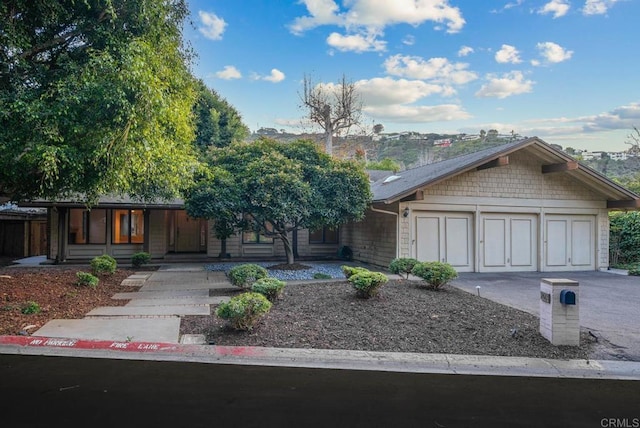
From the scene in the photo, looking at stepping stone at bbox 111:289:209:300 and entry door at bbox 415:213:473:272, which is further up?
entry door at bbox 415:213:473:272

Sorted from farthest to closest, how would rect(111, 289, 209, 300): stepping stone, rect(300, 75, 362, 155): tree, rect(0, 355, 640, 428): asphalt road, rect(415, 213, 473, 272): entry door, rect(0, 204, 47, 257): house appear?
rect(300, 75, 362, 155): tree, rect(0, 204, 47, 257): house, rect(415, 213, 473, 272): entry door, rect(111, 289, 209, 300): stepping stone, rect(0, 355, 640, 428): asphalt road

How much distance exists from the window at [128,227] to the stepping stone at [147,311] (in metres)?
9.91

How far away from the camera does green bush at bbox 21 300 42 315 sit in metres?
6.84

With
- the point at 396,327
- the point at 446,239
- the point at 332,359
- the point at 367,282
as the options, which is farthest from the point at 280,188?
the point at 332,359

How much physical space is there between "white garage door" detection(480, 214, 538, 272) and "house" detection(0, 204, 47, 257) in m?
20.4

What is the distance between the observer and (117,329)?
20.3 ft

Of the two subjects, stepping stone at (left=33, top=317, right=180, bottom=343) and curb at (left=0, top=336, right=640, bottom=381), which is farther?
stepping stone at (left=33, top=317, right=180, bottom=343)

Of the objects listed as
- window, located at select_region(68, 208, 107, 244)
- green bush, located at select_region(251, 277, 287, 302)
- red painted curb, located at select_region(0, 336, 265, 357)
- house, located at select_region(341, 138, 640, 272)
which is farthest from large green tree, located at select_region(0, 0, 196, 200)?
window, located at select_region(68, 208, 107, 244)

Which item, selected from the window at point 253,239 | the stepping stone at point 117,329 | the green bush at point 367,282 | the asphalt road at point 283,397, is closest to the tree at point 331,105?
the window at point 253,239

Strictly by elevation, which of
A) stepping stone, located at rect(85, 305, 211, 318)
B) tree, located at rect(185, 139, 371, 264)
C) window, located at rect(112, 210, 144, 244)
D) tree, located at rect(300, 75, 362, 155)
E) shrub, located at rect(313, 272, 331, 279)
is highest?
tree, located at rect(300, 75, 362, 155)

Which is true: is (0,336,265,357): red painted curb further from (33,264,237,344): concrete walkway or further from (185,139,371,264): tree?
(185,139,371,264): tree

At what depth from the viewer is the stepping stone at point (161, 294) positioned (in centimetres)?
873

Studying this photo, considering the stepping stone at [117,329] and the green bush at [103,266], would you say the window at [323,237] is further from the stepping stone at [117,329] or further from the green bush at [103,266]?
the stepping stone at [117,329]

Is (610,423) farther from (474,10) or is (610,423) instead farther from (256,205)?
(474,10)
